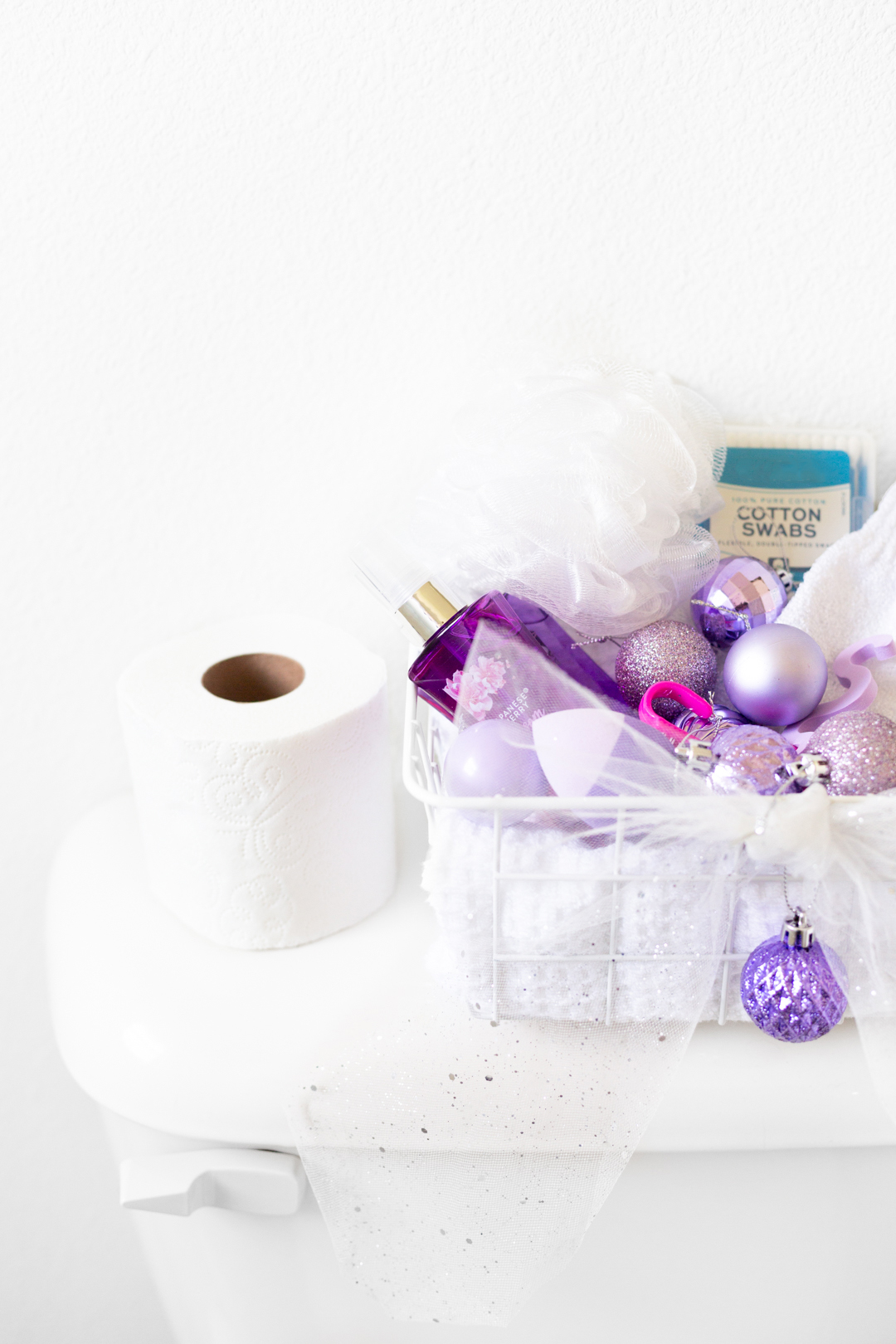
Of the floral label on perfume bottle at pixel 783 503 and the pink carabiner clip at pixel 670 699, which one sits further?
the floral label on perfume bottle at pixel 783 503

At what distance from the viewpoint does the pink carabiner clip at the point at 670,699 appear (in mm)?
410

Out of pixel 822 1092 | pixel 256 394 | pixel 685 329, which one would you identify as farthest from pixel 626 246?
pixel 822 1092

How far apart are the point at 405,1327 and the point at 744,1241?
16 cm

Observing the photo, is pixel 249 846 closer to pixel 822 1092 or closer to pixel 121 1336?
pixel 822 1092

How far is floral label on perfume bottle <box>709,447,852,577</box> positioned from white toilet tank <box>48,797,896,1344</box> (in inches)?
Result: 9.8

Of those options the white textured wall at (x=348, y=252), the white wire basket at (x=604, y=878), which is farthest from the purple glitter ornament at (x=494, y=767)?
the white textured wall at (x=348, y=252)

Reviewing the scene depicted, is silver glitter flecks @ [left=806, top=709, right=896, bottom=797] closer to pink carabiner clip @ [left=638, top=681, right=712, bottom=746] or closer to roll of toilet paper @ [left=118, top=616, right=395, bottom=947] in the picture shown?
pink carabiner clip @ [left=638, top=681, right=712, bottom=746]

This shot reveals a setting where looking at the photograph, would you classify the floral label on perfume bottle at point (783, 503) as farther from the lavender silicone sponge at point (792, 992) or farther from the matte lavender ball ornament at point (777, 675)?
the lavender silicone sponge at point (792, 992)

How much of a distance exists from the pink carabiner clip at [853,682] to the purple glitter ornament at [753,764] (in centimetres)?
5

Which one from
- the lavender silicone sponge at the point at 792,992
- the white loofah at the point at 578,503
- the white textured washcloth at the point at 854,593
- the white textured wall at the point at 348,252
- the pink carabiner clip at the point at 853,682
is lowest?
the lavender silicone sponge at the point at 792,992

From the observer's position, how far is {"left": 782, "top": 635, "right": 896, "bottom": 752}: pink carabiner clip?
419 mm

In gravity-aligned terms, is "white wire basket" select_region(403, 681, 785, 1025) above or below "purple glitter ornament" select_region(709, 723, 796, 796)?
below

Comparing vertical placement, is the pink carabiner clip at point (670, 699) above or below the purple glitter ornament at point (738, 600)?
below

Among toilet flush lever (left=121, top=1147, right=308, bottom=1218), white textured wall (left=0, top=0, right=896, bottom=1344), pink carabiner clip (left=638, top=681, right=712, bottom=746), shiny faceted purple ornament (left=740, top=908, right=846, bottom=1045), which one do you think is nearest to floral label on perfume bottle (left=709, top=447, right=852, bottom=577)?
white textured wall (left=0, top=0, right=896, bottom=1344)
